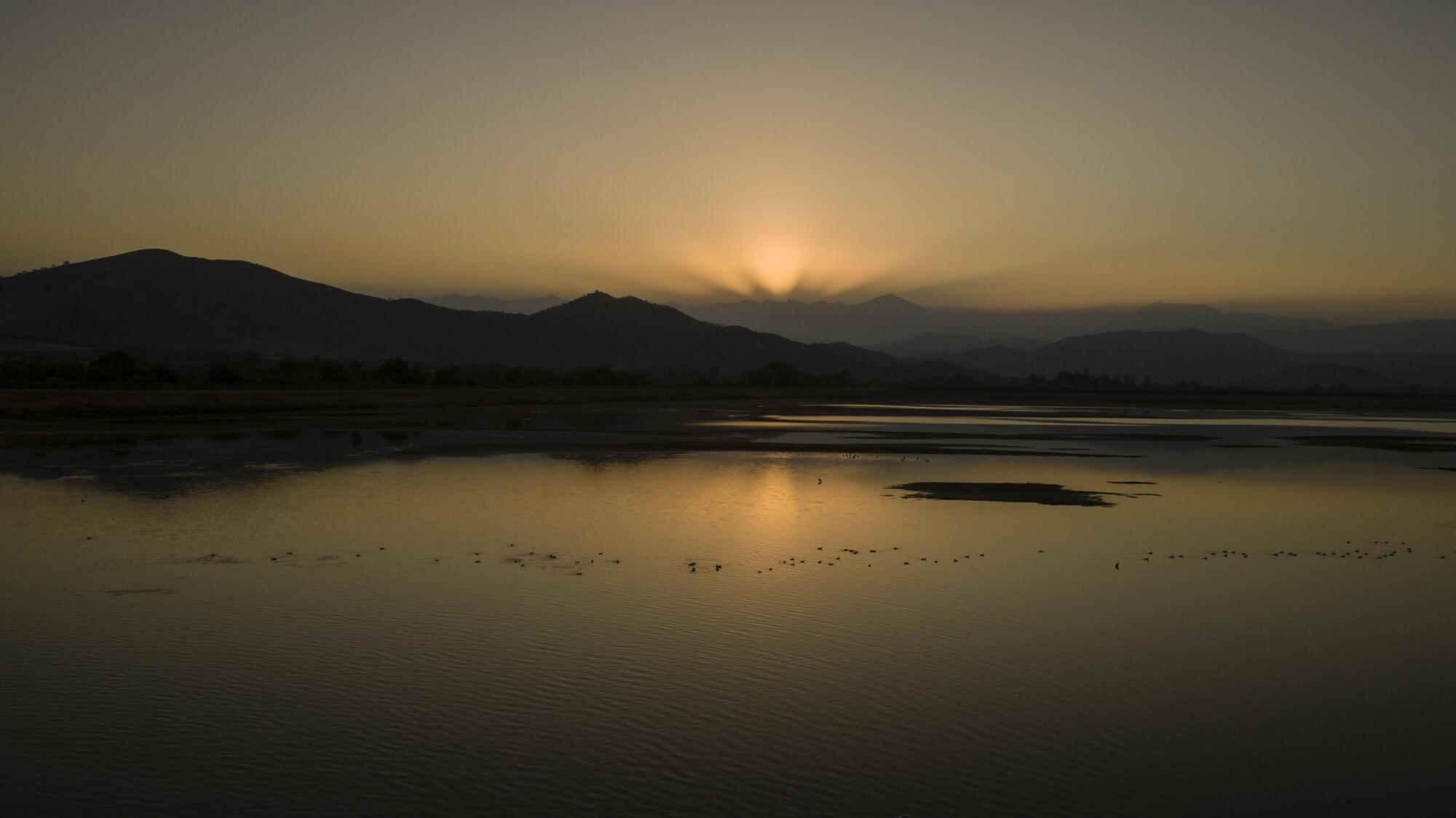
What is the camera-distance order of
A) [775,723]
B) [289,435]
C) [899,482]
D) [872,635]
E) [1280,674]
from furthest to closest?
[289,435]
[899,482]
[872,635]
[1280,674]
[775,723]

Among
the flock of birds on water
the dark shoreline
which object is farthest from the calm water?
the dark shoreline

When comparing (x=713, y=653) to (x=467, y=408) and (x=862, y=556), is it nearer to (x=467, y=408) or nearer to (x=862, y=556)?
(x=862, y=556)

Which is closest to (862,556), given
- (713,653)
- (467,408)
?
(713,653)

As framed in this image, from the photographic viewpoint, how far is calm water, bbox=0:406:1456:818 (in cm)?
993

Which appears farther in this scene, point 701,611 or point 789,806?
point 701,611

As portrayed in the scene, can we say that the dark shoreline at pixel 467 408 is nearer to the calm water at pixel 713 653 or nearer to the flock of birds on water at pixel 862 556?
the calm water at pixel 713 653

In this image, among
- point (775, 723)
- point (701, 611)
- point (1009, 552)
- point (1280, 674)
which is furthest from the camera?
point (1009, 552)

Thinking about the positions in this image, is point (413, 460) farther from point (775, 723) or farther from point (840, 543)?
point (775, 723)

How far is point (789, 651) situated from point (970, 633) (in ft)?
10.3

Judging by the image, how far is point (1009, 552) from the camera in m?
22.7

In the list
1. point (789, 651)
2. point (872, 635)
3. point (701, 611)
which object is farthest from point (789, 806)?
point (701, 611)

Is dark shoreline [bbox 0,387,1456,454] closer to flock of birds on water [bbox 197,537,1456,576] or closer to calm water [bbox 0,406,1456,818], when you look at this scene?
calm water [bbox 0,406,1456,818]

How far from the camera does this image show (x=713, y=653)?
14.3 meters

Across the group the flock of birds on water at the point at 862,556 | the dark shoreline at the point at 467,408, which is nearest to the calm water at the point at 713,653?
the flock of birds on water at the point at 862,556
